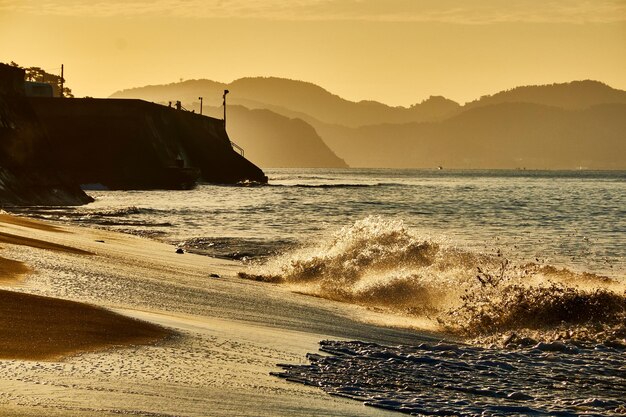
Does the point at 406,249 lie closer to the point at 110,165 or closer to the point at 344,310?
the point at 344,310

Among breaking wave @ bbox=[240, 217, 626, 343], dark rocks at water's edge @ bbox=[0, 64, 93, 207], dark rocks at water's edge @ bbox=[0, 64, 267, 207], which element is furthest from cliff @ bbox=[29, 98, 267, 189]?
breaking wave @ bbox=[240, 217, 626, 343]

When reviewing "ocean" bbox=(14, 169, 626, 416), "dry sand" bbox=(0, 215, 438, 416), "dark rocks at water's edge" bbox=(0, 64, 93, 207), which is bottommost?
"ocean" bbox=(14, 169, 626, 416)

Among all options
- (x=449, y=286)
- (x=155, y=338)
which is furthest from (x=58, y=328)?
(x=449, y=286)

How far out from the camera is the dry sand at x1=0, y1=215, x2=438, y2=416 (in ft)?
22.7

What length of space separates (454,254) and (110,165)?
2555 inches

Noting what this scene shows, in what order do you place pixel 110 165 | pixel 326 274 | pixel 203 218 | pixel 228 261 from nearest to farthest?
pixel 326 274, pixel 228 261, pixel 203 218, pixel 110 165

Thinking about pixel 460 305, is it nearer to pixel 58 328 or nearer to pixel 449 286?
pixel 449 286

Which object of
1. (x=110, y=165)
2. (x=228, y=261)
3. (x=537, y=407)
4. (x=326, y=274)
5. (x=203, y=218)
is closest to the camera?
(x=537, y=407)

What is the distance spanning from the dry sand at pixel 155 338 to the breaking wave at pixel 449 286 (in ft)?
4.62

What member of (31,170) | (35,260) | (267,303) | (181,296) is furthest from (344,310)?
(31,170)

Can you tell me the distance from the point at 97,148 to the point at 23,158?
1520 inches

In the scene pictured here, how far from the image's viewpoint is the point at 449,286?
17.0 meters

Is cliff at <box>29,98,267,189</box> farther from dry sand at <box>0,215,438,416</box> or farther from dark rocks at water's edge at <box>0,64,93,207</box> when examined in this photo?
dry sand at <box>0,215,438,416</box>

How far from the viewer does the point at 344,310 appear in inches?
575
